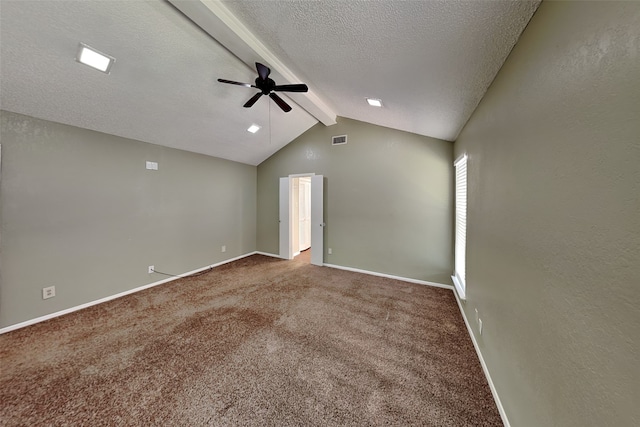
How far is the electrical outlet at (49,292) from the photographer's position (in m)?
2.51

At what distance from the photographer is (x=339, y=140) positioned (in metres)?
4.30

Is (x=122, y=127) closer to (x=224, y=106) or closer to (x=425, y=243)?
(x=224, y=106)

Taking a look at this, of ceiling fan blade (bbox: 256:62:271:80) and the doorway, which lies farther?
the doorway

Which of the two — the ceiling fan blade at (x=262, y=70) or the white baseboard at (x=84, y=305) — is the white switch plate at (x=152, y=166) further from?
the ceiling fan blade at (x=262, y=70)

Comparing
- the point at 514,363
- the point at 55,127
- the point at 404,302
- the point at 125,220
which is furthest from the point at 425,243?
the point at 55,127

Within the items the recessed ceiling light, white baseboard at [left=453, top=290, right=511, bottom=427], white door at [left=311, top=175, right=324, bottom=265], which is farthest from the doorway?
the recessed ceiling light

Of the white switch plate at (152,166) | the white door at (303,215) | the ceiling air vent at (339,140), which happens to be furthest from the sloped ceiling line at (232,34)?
the white door at (303,215)

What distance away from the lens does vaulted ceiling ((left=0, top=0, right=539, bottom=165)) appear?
1.35m

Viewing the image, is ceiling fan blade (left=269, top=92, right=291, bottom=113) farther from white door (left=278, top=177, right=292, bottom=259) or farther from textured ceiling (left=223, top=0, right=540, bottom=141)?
white door (left=278, top=177, right=292, bottom=259)

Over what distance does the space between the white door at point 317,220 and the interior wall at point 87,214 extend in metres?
2.26

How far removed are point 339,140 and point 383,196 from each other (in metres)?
1.49

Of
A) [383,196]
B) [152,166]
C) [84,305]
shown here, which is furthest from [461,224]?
[84,305]

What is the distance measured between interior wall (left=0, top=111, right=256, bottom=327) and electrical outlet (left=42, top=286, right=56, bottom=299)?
36mm

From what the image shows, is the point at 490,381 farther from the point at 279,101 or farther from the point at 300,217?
the point at 300,217
